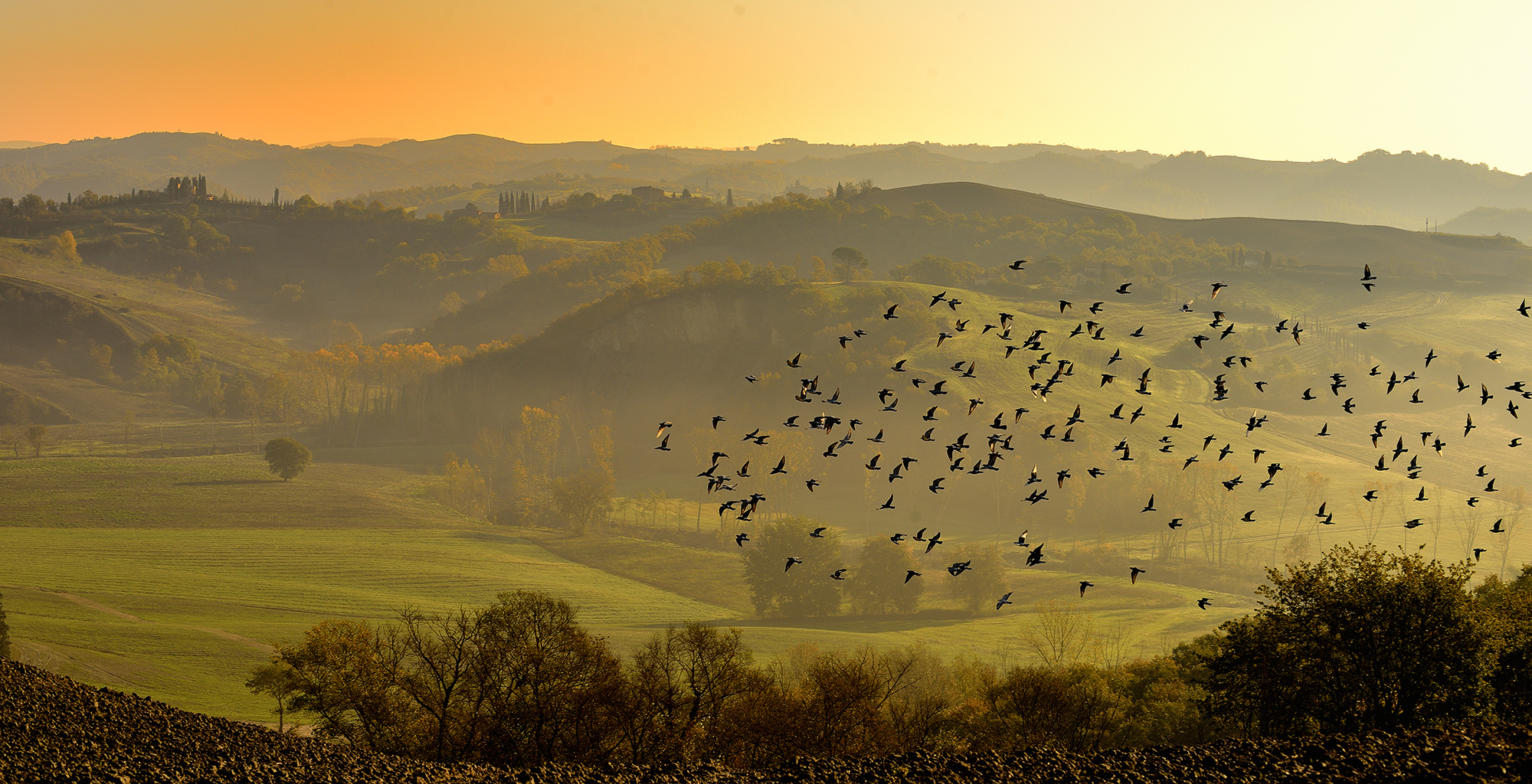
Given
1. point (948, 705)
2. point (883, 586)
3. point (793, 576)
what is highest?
point (948, 705)

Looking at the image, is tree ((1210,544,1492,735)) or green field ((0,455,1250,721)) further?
green field ((0,455,1250,721))

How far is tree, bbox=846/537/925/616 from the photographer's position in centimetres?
15250

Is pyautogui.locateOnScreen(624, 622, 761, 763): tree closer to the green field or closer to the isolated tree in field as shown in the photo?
the green field

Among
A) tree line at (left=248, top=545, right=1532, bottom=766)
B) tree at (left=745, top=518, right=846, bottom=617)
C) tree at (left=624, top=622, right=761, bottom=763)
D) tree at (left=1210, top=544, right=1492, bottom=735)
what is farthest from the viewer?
tree at (left=745, top=518, right=846, bottom=617)

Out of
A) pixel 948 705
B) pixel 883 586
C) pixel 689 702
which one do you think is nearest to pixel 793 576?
pixel 883 586

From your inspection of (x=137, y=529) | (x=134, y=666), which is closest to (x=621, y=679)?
(x=134, y=666)

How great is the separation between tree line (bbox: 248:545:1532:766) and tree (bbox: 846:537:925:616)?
77.9 metres

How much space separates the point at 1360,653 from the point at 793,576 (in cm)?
10964

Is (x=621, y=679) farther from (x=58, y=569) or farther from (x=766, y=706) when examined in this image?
(x=58, y=569)

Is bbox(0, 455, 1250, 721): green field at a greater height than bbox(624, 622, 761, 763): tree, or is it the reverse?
bbox(624, 622, 761, 763): tree

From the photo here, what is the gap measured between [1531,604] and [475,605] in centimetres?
13415

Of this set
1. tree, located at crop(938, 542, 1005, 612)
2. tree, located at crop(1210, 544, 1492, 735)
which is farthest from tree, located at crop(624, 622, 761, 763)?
tree, located at crop(938, 542, 1005, 612)

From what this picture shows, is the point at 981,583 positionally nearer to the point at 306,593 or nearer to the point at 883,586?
the point at 883,586

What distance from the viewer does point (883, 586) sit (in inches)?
6009
